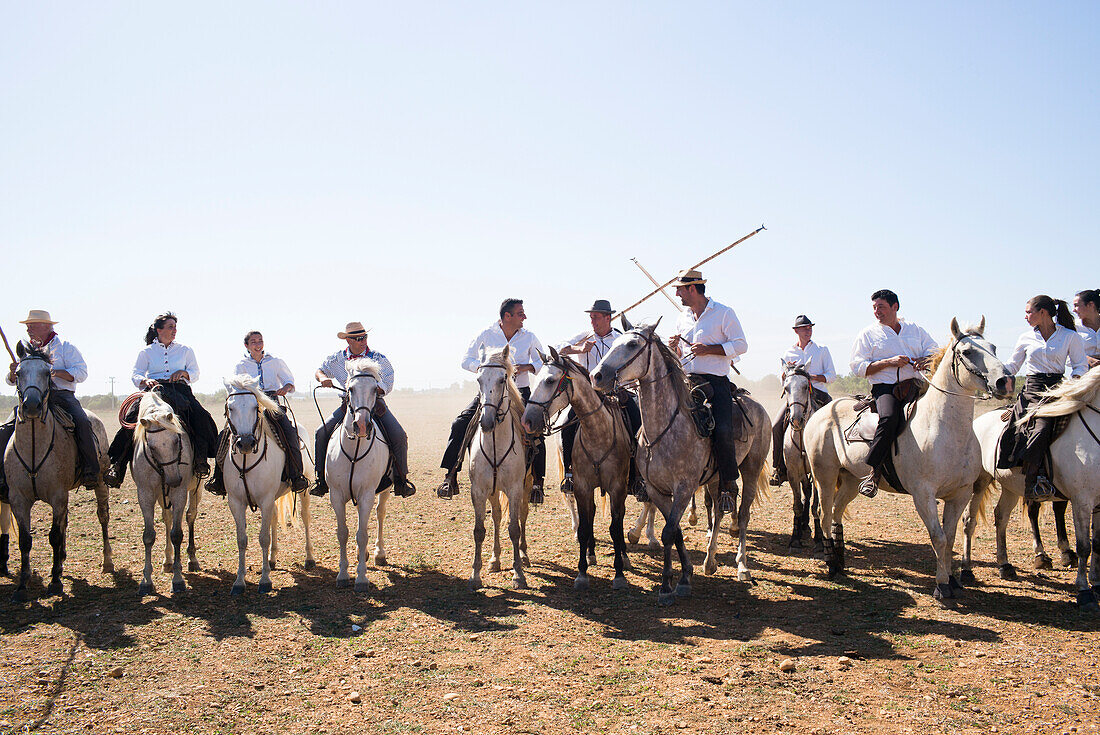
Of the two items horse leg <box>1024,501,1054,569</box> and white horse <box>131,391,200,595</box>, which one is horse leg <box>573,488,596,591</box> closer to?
white horse <box>131,391,200,595</box>

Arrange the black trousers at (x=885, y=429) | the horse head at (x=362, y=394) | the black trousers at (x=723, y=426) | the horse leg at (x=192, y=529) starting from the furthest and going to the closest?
the horse leg at (x=192, y=529)
the horse head at (x=362, y=394)
the black trousers at (x=723, y=426)
the black trousers at (x=885, y=429)

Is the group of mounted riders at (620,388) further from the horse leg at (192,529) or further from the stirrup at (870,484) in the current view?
the horse leg at (192,529)

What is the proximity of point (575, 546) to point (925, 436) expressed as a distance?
511 cm

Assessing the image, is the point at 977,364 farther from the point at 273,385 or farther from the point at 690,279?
the point at 273,385

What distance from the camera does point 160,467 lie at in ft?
27.2

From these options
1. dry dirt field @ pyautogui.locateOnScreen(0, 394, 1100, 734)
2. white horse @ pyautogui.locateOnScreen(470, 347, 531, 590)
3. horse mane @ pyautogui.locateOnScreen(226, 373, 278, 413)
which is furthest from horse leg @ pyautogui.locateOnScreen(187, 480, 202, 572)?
white horse @ pyautogui.locateOnScreen(470, 347, 531, 590)

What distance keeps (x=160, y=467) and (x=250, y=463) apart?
3.45ft

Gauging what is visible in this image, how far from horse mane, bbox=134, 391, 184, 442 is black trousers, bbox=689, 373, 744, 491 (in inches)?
237

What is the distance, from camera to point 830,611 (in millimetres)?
7125

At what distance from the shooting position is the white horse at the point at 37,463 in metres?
8.07

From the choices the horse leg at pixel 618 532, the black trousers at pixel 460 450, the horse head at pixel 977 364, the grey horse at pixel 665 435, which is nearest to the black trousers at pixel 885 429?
the horse head at pixel 977 364

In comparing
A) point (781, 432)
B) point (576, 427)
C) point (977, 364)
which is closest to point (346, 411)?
point (576, 427)

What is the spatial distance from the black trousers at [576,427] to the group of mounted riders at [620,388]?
19mm

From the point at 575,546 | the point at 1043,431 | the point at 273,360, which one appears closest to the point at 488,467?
the point at 575,546
